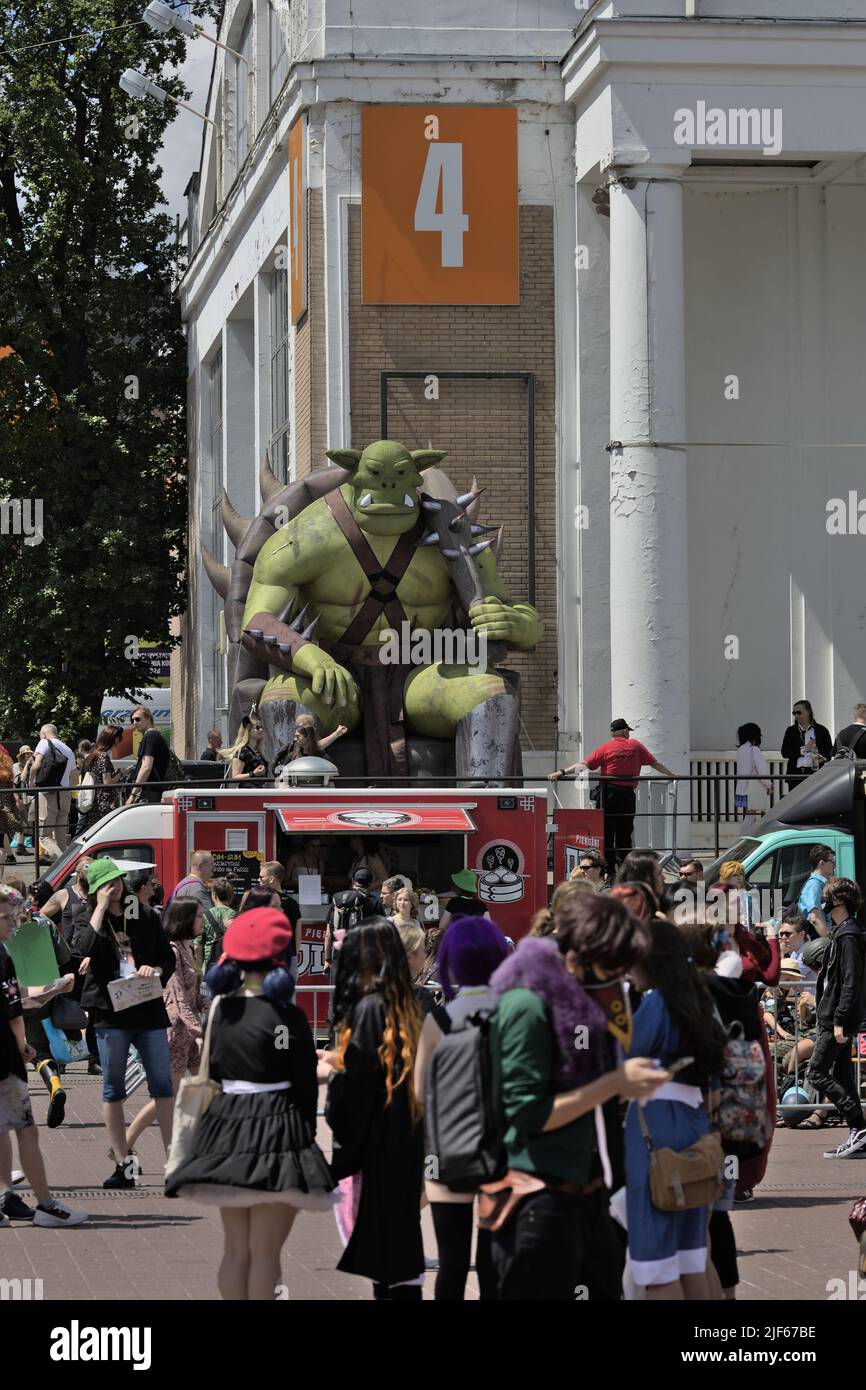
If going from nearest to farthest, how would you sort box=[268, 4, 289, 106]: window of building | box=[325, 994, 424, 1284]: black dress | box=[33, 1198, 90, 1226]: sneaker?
box=[325, 994, 424, 1284]: black dress → box=[33, 1198, 90, 1226]: sneaker → box=[268, 4, 289, 106]: window of building

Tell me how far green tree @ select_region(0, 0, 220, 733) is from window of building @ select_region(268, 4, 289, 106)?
16.2ft

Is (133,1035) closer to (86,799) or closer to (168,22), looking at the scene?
(86,799)

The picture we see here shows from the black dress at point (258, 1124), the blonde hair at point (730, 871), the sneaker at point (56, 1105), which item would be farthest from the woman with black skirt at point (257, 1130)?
the blonde hair at point (730, 871)

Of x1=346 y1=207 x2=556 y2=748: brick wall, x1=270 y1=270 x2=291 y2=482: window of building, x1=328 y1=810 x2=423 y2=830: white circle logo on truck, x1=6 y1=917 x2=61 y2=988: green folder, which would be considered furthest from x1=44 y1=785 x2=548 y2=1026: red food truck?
x1=270 y1=270 x2=291 y2=482: window of building

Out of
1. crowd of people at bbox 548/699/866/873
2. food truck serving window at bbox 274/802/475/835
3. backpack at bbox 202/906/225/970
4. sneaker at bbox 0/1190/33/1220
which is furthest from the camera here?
crowd of people at bbox 548/699/866/873

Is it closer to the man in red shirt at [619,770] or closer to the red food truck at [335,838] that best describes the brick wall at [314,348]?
the man in red shirt at [619,770]

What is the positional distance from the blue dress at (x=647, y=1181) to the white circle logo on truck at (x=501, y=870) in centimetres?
1096

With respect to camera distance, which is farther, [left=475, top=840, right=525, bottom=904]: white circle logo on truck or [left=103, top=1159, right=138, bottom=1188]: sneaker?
[left=475, top=840, right=525, bottom=904]: white circle logo on truck

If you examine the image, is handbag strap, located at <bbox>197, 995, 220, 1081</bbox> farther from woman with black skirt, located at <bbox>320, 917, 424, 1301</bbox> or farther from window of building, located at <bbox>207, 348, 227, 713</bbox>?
window of building, located at <bbox>207, 348, 227, 713</bbox>

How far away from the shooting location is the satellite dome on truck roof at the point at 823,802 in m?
18.8

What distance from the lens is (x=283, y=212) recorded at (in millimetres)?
31906

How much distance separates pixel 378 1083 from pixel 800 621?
23269mm

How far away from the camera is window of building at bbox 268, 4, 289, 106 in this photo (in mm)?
32438
